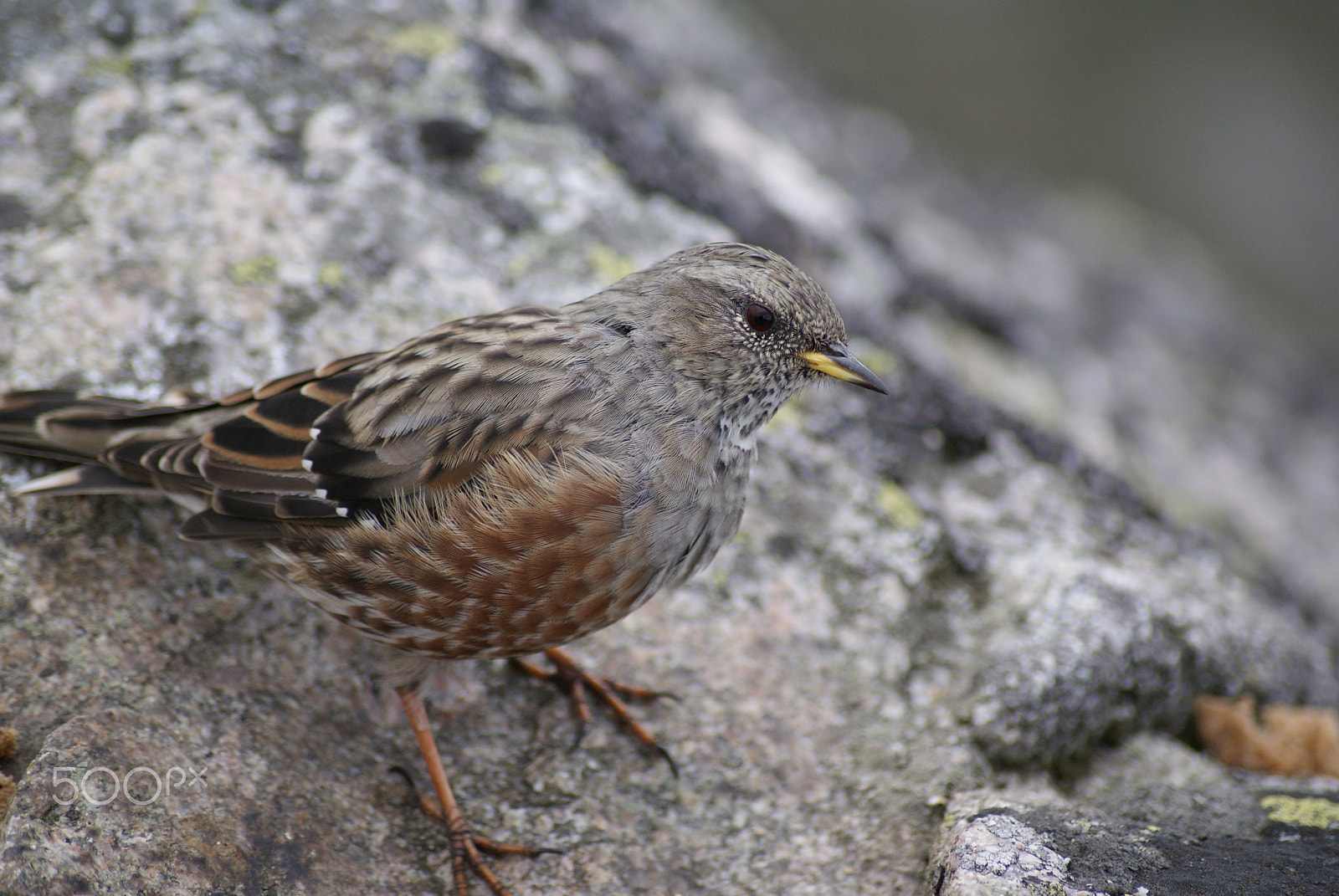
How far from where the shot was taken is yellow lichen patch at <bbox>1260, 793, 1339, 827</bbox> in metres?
3.46

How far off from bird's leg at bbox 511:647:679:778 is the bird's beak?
133 centimetres

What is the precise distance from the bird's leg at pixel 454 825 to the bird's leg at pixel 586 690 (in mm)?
492

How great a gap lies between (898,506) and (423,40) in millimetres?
3284

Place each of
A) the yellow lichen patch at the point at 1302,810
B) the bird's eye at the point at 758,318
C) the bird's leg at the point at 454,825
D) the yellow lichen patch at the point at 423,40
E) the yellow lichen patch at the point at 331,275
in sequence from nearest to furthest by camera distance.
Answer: the bird's leg at the point at 454,825
the yellow lichen patch at the point at 1302,810
the bird's eye at the point at 758,318
the yellow lichen patch at the point at 331,275
the yellow lichen patch at the point at 423,40

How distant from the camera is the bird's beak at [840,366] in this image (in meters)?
3.81

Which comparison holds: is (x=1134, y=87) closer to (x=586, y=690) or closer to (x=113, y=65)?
(x=113, y=65)

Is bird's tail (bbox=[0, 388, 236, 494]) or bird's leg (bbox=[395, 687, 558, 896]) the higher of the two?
bird's tail (bbox=[0, 388, 236, 494])

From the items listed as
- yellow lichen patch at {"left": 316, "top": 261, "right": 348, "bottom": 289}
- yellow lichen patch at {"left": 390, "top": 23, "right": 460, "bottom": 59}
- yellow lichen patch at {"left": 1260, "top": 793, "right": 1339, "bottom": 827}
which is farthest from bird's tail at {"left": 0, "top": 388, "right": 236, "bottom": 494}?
→ yellow lichen patch at {"left": 1260, "top": 793, "right": 1339, "bottom": 827}

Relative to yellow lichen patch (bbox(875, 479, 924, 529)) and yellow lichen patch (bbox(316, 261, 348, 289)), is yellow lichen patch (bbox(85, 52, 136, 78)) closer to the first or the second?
yellow lichen patch (bbox(316, 261, 348, 289))

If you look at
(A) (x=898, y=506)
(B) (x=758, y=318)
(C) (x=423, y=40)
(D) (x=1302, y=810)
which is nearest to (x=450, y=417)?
(B) (x=758, y=318)

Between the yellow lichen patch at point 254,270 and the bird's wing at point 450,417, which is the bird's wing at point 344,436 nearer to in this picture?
the bird's wing at point 450,417

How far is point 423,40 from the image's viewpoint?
536 centimetres

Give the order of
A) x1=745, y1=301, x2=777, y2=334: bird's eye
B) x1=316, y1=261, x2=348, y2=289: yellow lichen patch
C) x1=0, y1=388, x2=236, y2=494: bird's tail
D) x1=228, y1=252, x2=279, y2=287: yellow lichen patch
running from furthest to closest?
x1=316, y1=261, x2=348, y2=289: yellow lichen patch < x1=228, y1=252, x2=279, y2=287: yellow lichen patch < x1=745, y1=301, x2=777, y2=334: bird's eye < x1=0, y1=388, x2=236, y2=494: bird's tail

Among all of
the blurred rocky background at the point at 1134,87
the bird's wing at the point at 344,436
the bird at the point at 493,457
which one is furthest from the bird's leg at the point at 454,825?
the blurred rocky background at the point at 1134,87
